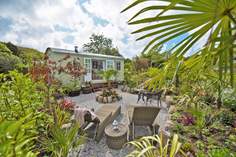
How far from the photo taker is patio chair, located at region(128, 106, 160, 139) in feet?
16.6

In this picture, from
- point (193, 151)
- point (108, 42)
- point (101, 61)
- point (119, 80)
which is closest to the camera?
point (193, 151)

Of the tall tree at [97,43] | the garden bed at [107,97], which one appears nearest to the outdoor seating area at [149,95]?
the garden bed at [107,97]

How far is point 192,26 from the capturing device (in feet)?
3.57

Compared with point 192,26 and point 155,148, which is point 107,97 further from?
point 192,26

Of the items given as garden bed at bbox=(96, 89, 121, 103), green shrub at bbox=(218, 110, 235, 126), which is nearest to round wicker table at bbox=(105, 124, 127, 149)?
green shrub at bbox=(218, 110, 235, 126)

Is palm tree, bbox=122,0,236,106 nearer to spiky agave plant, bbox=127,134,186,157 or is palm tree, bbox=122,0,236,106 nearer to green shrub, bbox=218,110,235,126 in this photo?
spiky agave plant, bbox=127,134,186,157

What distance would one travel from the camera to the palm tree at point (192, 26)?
90 cm

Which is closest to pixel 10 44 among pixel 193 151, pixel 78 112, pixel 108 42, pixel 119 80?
pixel 119 80

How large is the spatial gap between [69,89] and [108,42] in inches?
954

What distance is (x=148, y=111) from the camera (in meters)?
5.10

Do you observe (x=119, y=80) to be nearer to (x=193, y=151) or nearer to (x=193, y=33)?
(x=193, y=151)

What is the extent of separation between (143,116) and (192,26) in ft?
14.6

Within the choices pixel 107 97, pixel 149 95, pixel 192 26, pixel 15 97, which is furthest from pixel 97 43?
pixel 192 26

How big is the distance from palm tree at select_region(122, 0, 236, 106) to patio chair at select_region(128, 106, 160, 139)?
400 cm
